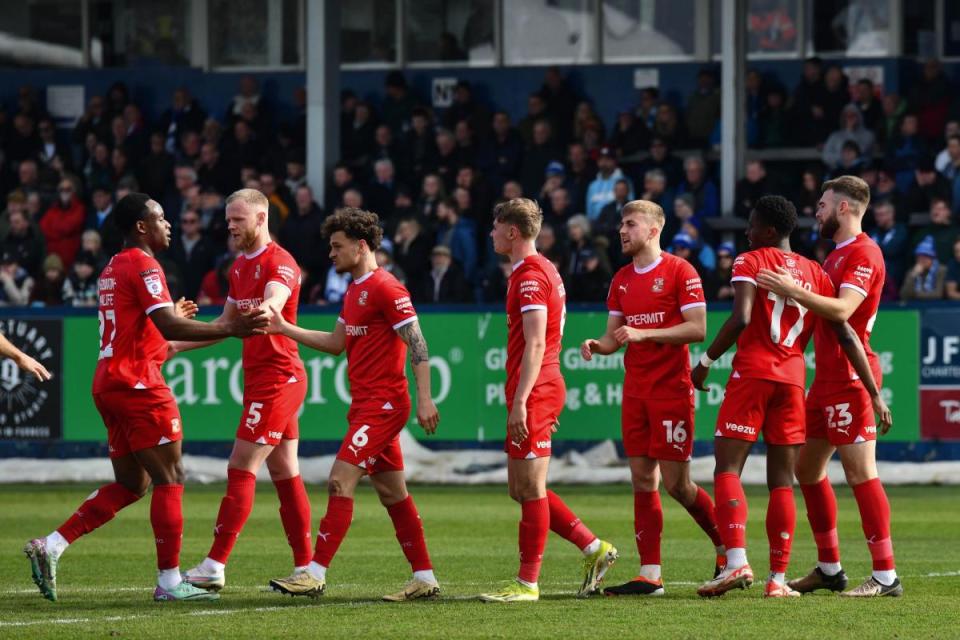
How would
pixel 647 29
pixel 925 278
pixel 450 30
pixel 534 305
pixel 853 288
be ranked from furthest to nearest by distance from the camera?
pixel 450 30 < pixel 647 29 < pixel 925 278 < pixel 853 288 < pixel 534 305

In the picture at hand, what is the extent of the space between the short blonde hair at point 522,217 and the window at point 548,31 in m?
19.0

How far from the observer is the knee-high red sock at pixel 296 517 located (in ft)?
32.9

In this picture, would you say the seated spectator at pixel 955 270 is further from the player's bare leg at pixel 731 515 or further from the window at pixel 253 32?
Result: the window at pixel 253 32

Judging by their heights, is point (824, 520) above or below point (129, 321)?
below

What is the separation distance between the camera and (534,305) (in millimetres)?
9250

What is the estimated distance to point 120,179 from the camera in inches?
1004

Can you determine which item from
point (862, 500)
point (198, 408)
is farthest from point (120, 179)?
point (862, 500)

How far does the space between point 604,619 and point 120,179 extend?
18342 mm

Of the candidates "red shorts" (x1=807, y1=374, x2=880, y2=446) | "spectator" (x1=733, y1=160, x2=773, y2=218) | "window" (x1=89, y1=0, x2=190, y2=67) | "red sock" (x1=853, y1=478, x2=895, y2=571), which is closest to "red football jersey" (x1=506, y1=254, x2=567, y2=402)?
"red shorts" (x1=807, y1=374, x2=880, y2=446)

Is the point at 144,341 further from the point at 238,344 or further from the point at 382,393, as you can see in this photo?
the point at 238,344

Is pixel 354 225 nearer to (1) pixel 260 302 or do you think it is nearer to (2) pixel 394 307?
(2) pixel 394 307

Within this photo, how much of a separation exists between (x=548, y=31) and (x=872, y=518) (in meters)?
19.8

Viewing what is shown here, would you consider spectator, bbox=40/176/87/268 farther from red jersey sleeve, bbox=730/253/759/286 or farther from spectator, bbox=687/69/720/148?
red jersey sleeve, bbox=730/253/759/286

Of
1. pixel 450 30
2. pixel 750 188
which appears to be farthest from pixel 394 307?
pixel 450 30
